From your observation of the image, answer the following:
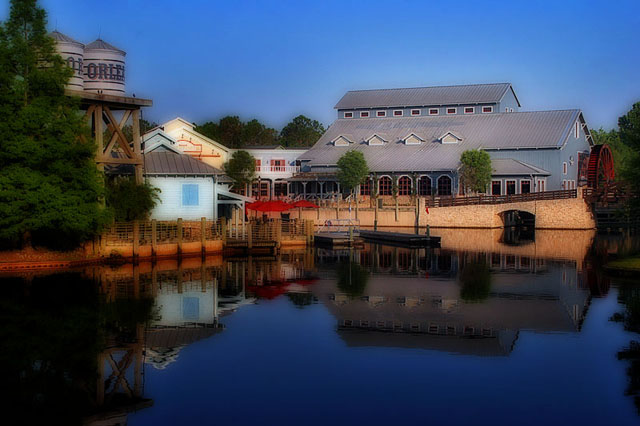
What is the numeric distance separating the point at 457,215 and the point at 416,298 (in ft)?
134

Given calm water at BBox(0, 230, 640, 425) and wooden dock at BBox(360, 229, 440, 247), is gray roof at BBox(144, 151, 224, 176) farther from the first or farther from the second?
wooden dock at BBox(360, 229, 440, 247)

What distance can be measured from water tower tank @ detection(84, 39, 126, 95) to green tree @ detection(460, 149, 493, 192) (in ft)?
133

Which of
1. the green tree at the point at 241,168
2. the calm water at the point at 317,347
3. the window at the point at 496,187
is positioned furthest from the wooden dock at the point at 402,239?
the green tree at the point at 241,168

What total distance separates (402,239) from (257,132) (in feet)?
247

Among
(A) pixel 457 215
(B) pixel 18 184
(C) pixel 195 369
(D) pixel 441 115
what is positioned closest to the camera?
(C) pixel 195 369

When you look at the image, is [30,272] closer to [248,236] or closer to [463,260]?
[248,236]

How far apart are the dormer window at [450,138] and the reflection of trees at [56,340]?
5468cm

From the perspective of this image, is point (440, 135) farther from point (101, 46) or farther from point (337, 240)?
point (101, 46)

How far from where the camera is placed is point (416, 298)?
29203 mm

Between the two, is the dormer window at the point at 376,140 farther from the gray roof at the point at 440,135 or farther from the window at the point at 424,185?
the window at the point at 424,185

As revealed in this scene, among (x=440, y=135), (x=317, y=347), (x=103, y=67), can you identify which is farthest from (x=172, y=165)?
(x=440, y=135)

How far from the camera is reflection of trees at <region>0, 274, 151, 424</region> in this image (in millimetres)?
16016

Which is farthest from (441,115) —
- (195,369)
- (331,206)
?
(195,369)

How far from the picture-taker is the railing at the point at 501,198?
66312 millimetres
